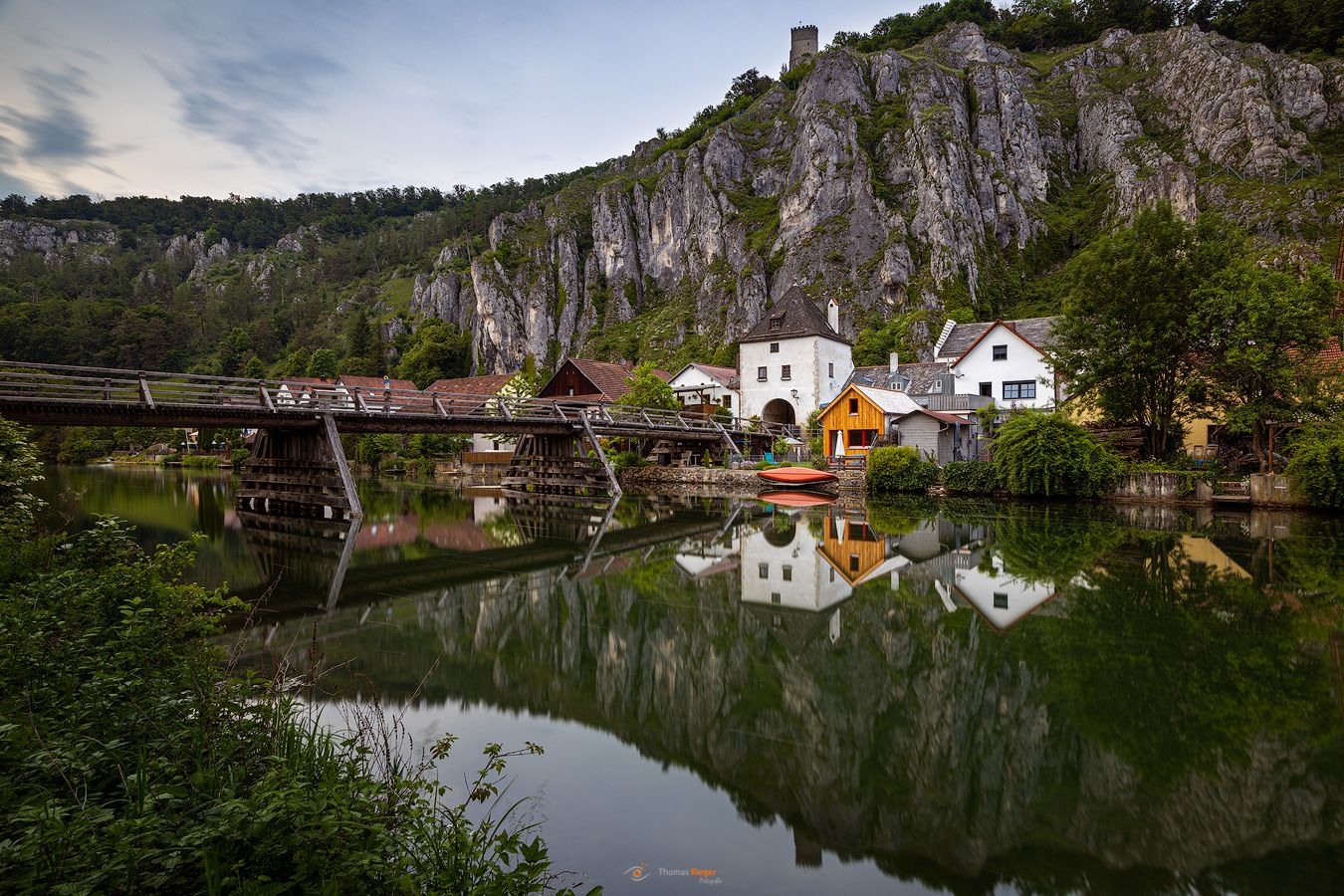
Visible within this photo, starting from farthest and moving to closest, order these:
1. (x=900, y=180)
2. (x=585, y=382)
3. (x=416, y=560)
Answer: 1. (x=900, y=180)
2. (x=585, y=382)
3. (x=416, y=560)

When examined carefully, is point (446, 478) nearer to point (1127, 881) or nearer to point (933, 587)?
point (933, 587)

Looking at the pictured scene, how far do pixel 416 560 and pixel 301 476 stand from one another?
12.0 metres

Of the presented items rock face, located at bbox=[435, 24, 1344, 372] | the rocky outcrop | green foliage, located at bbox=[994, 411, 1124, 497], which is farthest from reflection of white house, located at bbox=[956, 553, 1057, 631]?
the rocky outcrop

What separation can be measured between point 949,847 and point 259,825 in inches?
168

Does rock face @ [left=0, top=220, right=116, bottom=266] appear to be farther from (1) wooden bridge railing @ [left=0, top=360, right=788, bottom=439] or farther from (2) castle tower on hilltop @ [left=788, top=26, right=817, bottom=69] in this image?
(1) wooden bridge railing @ [left=0, top=360, right=788, bottom=439]

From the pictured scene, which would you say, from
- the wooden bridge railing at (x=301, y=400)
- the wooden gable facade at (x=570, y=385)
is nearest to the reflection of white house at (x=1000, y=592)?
the wooden bridge railing at (x=301, y=400)

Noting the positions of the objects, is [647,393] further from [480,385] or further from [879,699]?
[879,699]

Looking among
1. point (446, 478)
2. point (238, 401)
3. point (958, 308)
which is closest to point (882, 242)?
point (958, 308)

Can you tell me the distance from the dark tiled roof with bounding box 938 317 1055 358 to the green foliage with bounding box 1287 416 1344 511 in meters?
19.4

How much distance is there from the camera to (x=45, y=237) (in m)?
182

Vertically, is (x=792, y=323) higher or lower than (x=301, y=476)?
higher

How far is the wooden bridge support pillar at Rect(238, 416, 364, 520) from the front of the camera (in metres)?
22.9

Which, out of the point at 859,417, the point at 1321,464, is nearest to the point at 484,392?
the point at 859,417

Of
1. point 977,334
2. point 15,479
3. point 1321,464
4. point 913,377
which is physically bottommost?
point 1321,464
